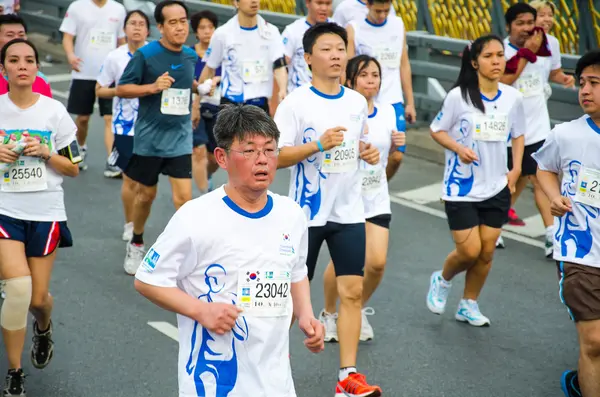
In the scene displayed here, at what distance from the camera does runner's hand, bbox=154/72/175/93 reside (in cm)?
880

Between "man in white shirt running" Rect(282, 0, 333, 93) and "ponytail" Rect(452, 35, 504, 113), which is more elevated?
"ponytail" Rect(452, 35, 504, 113)

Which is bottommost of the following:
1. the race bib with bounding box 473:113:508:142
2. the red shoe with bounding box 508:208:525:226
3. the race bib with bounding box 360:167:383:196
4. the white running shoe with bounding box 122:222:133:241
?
the white running shoe with bounding box 122:222:133:241

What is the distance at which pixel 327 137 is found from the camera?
6477 millimetres

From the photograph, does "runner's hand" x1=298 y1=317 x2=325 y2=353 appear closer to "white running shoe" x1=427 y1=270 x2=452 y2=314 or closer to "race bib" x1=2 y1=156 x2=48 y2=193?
"race bib" x1=2 y1=156 x2=48 y2=193

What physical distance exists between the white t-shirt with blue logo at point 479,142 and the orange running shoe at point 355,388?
6.00ft

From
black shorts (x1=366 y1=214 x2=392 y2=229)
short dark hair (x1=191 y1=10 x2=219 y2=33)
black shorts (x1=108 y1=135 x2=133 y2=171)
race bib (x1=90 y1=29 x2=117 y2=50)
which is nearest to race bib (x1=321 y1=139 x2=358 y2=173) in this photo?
black shorts (x1=366 y1=214 x2=392 y2=229)

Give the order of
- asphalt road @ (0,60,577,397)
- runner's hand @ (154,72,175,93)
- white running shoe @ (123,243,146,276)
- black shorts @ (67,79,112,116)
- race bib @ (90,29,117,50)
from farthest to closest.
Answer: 1. race bib @ (90,29,117,50)
2. black shorts @ (67,79,112,116)
3. white running shoe @ (123,243,146,276)
4. runner's hand @ (154,72,175,93)
5. asphalt road @ (0,60,577,397)

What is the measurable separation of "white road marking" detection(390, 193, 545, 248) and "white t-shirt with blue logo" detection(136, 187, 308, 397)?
5879 mm

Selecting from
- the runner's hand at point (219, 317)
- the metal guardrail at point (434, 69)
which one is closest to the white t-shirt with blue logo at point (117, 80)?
the metal guardrail at point (434, 69)

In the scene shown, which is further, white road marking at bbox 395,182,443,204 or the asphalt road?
white road marking at bbox 395,182,443,204

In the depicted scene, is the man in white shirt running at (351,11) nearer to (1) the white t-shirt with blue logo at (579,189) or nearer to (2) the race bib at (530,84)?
(2) the race bib at (530,84)

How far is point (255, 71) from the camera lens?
34.8 ft

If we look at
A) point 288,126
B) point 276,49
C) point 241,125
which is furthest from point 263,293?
point 276,49

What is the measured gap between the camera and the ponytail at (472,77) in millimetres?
7777
